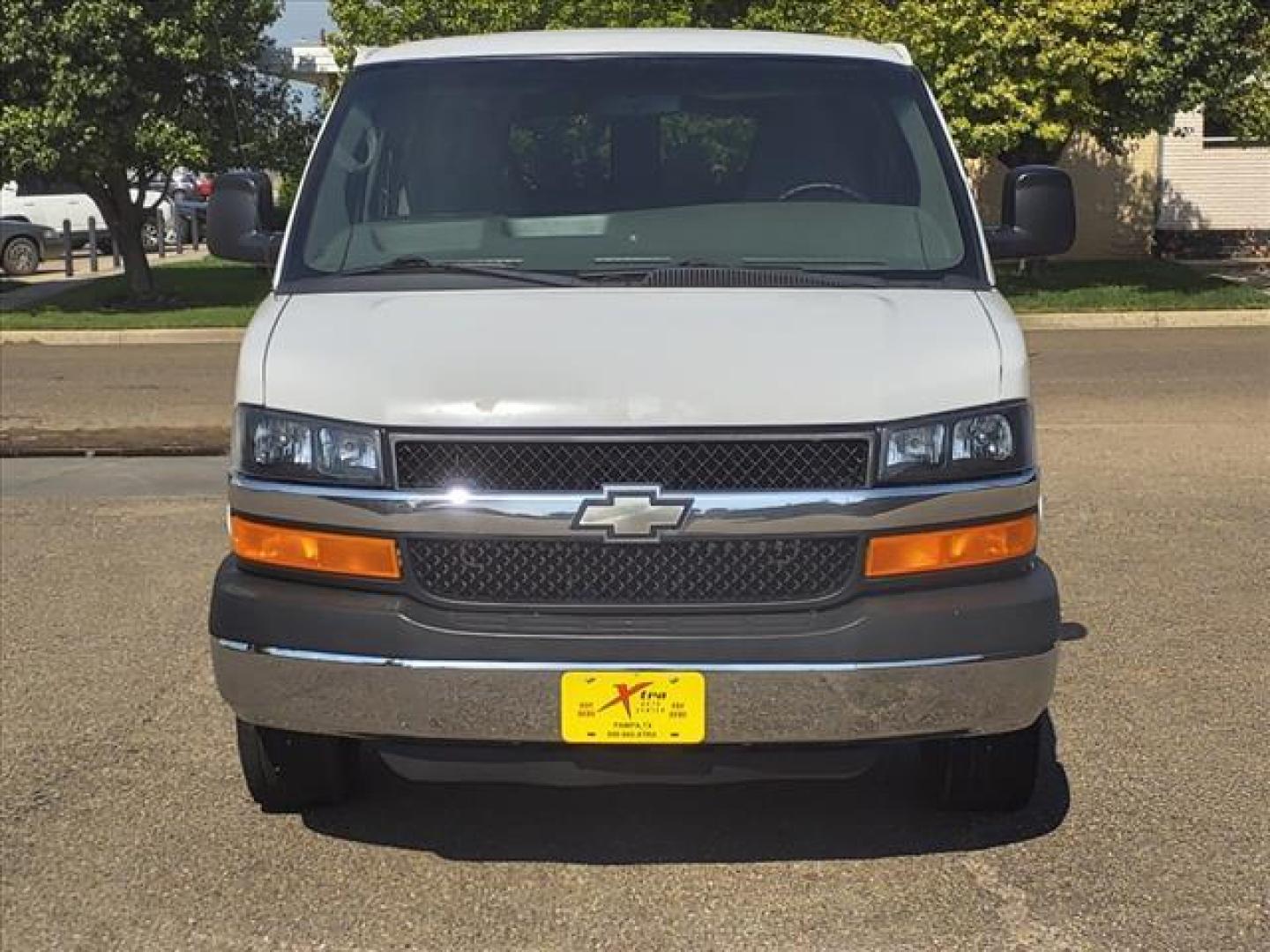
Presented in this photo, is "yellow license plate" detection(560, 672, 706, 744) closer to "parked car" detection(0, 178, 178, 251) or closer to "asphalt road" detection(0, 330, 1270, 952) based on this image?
"asphalt road" detection(0, 330, 1270, 952)

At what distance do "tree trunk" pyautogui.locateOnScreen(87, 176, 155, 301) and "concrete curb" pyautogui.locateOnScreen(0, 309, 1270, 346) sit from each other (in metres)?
2.68

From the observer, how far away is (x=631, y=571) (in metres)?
3.53

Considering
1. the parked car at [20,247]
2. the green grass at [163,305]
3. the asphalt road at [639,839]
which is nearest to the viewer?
the asphalt road at [639,839]

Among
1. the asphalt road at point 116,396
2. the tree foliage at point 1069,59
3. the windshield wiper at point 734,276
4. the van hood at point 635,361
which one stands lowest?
the asphalt road at point 116,396

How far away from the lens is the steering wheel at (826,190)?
4.66 meters

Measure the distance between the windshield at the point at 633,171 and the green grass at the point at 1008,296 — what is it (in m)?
13.5

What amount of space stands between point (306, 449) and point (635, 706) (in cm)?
95

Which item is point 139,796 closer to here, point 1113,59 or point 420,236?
point 420,236

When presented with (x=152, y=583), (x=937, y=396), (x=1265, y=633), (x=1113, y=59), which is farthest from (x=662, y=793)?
(x=1113, y=59)

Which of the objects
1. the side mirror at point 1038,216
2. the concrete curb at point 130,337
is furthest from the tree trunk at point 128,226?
the side mirror at point 1038,216

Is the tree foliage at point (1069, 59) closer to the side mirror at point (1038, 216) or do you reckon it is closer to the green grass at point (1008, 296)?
the green grass at point (1008, 296)

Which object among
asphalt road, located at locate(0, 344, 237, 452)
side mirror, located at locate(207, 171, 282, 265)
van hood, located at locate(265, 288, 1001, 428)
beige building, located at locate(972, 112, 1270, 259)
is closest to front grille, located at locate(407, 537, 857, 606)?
van hood, located at locate(265, 288, 1001, 428)

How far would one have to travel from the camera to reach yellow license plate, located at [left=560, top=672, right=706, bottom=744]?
137 inches

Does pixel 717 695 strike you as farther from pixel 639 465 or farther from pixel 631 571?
pixel 639 465
